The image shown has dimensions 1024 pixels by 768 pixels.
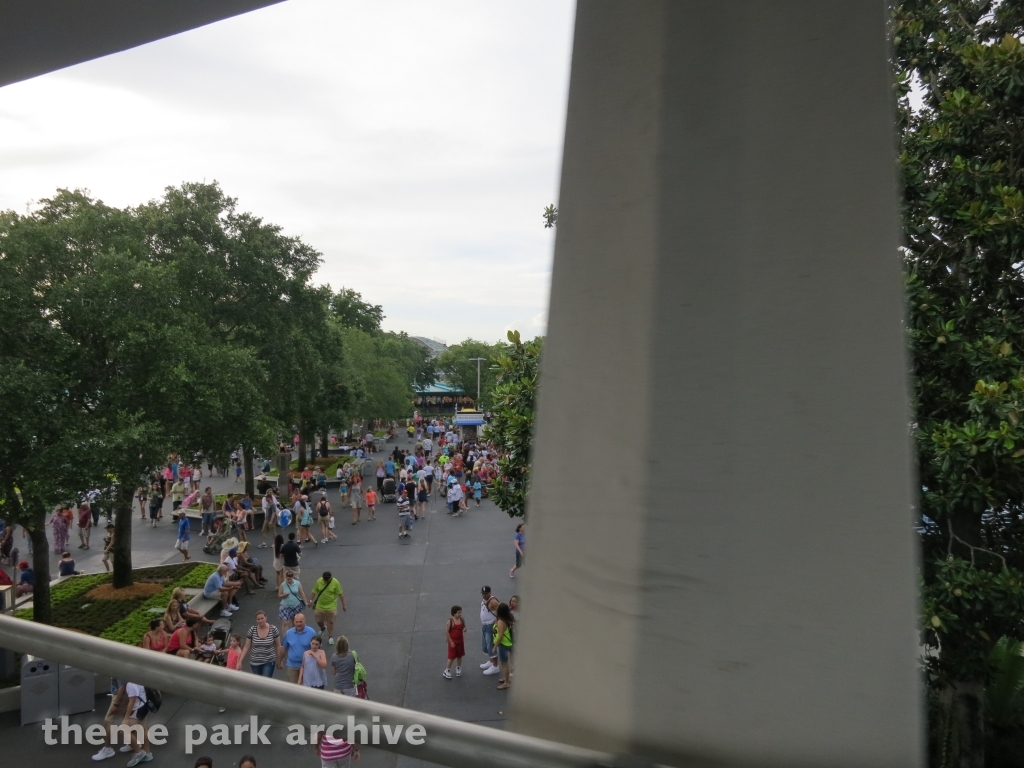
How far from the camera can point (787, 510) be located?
1.26 meters

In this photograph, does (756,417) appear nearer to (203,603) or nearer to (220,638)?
(220,638)

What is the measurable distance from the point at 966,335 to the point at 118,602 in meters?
14.2

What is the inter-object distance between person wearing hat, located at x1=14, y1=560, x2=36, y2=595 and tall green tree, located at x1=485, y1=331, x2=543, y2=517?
33.9 ft

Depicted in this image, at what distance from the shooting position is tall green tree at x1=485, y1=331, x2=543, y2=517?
8180 millimetres

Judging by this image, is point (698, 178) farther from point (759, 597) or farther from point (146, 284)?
point (146, 284)

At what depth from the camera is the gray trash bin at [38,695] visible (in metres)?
2.29

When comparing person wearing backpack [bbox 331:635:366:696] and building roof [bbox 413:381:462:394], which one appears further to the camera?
building roof [bbox 413:381:462:394]

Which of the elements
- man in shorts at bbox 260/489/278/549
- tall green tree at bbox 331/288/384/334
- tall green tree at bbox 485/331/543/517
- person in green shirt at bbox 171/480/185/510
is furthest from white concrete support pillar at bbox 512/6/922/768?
tall green tree at bbox 331/288/384/334

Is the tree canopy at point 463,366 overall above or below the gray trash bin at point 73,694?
above

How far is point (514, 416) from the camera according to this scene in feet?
26.5

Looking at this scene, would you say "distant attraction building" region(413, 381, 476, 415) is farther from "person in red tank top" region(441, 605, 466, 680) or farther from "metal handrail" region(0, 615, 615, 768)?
"metal handrail" region(0, 615, 615, 768)

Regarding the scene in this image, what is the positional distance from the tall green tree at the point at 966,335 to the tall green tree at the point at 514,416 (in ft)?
12.5

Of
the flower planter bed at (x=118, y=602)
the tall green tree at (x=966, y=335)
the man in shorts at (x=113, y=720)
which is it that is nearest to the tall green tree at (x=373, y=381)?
the flower planter bed at (x=118, y=602)

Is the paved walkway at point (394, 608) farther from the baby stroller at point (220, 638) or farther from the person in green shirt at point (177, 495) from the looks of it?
the baby stroller at point (220, 638)
